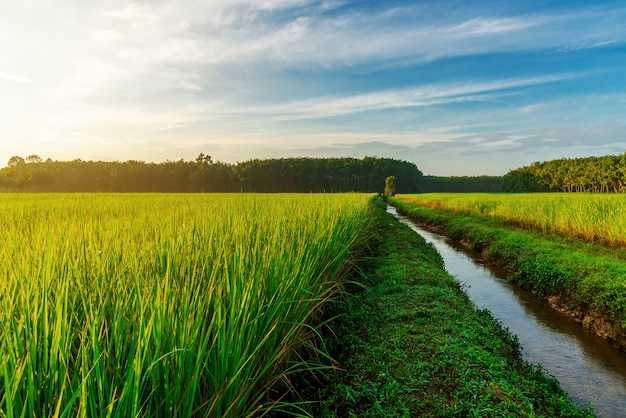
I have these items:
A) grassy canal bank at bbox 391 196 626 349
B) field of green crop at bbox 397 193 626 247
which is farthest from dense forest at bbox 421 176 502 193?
grassy canal bank at bbox 391 196 626 349

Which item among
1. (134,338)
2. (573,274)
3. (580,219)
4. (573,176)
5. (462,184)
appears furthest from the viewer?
(462,184)

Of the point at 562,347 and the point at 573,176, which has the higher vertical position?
the point at 573,176

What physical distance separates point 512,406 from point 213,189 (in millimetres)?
55014

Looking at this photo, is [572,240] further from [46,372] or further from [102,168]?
[102,168]

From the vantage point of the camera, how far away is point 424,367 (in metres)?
3.44

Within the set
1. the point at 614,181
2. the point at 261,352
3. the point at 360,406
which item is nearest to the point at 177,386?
the point at 261,352

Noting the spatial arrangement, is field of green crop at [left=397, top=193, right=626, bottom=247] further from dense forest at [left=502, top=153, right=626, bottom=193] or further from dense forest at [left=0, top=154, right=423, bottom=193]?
dense forest at [left=502, top=153, right=626, bottom=193]

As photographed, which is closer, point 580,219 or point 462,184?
point 580,219

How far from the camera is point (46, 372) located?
1.31 metres

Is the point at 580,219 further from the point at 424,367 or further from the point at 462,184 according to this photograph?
the point at 462,184

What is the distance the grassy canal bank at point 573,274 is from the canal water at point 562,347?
0.25 metres

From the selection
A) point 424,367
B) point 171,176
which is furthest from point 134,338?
point 171,176

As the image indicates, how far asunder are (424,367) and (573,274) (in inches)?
233

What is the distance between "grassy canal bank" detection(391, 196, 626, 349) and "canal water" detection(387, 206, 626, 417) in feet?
0.83
